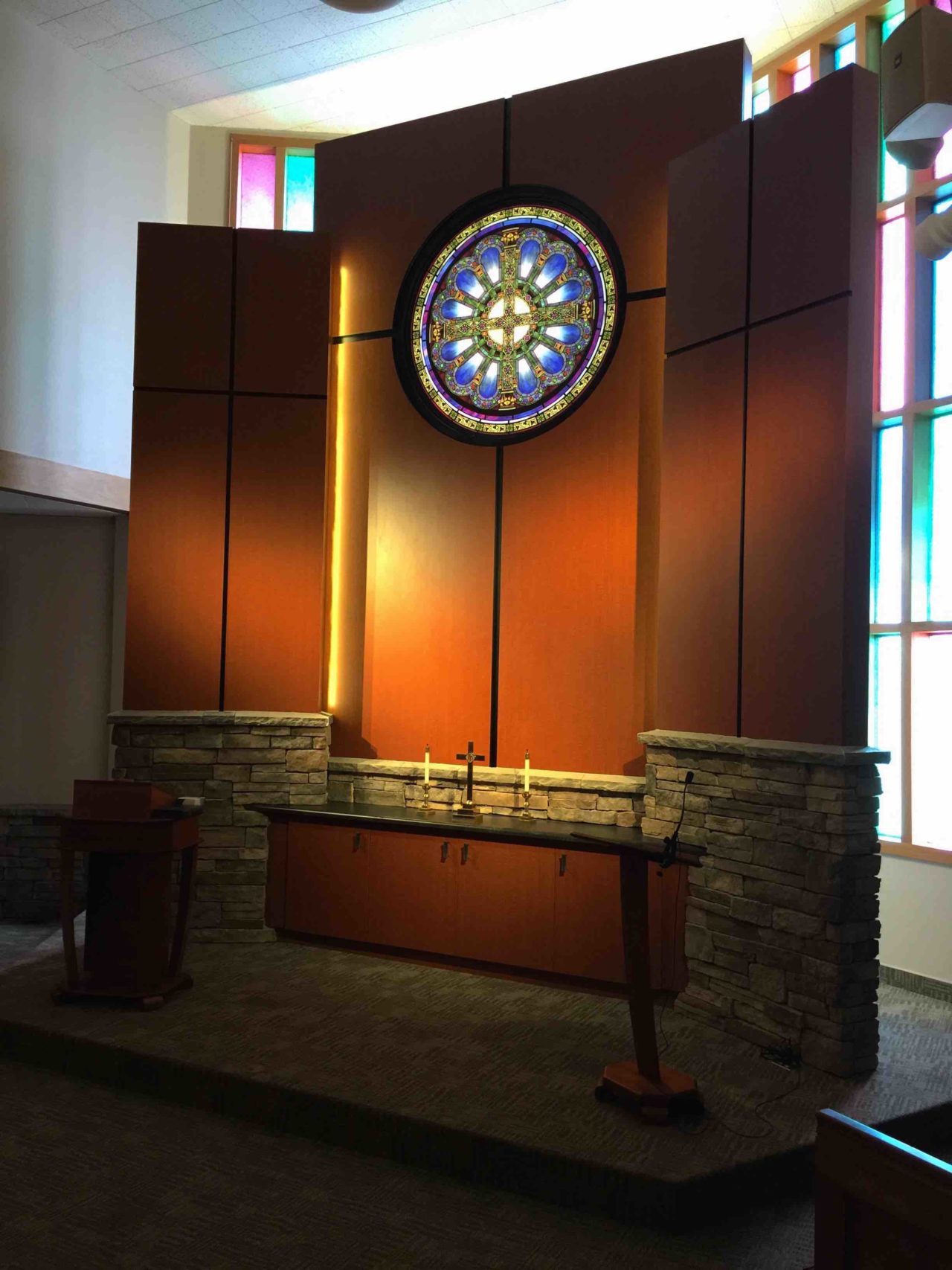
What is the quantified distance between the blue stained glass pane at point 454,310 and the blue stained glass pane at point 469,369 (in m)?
0.24

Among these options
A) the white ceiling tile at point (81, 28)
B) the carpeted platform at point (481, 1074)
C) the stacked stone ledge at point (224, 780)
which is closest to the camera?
the carpeted platform at point (481, 1074)

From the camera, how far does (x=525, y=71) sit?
24.9 feet

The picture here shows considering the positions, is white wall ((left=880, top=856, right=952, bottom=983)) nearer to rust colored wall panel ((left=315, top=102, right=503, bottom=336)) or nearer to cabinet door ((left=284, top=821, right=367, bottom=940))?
cabinet door ((left=284, top=821, right=367, bottom=940))

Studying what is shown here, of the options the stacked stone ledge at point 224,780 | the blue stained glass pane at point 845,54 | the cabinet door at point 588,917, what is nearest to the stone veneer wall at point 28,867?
the stacked stone ledge at point 224,780

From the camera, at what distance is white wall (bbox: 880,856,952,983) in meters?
5.57

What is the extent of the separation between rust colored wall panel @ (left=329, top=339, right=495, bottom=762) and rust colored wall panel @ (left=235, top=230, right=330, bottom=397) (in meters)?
0.32

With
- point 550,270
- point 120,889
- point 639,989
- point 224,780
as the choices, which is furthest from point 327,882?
point 550,270

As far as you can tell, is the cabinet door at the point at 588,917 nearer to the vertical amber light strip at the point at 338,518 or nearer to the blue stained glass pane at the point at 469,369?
the vertical amber light strip at the point at 338,518

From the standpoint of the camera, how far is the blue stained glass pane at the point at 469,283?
616cm

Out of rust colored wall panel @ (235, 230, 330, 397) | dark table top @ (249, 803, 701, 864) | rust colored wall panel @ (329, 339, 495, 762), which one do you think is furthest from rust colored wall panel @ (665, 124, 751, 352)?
dark table top @ (249, 803, 701, 864)

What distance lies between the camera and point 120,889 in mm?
4965

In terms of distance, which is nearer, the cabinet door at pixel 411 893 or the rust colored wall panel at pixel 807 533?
the rust colored wall panel at pixel 807 533

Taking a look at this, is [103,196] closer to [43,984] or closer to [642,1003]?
[43,984]

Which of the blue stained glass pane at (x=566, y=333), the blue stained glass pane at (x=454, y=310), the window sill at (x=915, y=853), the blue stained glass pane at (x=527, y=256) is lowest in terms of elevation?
the window sill at (x=915, y=853)
